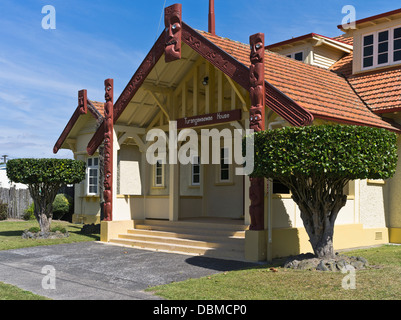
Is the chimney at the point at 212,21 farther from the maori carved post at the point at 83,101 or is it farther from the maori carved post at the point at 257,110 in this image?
the maori carved post at the point at 257,110

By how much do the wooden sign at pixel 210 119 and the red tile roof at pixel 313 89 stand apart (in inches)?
53.7

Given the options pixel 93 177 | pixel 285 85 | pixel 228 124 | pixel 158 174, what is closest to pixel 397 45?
pixel 285 85

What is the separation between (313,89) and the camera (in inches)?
494

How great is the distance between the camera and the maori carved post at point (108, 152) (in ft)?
47.0

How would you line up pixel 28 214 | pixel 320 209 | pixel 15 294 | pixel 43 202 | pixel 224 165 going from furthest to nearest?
pixel 28 214
pixel 224 165
pixel 43 202
pixel 320 209
pixel 15 294

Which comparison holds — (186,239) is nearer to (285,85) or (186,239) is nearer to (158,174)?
(158,174)

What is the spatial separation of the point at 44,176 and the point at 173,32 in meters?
5.95

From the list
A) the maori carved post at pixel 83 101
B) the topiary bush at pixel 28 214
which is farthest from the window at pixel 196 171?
the topiary bush at pixel 28 214

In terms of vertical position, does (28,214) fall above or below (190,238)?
below

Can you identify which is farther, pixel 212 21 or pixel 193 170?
pixel 212 21

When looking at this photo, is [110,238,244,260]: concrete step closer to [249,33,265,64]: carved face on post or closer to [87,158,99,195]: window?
[249,33,265,64]: carved face on post

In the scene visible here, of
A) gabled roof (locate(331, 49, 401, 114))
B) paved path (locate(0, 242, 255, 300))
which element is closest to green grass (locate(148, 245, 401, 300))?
paved path (locate(0, 242, 255, 300))

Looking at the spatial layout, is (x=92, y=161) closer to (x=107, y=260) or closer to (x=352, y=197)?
(x=107, y=260)
